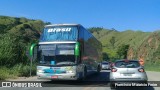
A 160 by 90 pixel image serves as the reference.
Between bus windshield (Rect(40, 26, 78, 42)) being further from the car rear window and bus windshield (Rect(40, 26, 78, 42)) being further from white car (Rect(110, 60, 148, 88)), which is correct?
white car (Rect(110, 60, 148, 88))

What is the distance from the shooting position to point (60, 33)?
21250 millimetres

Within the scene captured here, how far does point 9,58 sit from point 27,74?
4.27 m

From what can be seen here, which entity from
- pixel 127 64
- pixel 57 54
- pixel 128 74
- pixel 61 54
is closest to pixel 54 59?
pixel 57 54

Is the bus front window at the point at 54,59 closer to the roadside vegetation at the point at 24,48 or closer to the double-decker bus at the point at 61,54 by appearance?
the double-decker bus at the point at 61,54

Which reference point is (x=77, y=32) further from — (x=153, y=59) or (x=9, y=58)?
(x=153, y=59)

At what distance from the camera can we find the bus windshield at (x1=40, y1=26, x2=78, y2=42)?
2096 centimetres

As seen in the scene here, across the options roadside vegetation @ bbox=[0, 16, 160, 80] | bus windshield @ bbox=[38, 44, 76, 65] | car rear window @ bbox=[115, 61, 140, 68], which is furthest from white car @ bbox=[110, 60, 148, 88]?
roadside vegetation @ bbox=[0, 16, 160, 80]

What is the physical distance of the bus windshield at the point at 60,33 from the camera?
2096 cm

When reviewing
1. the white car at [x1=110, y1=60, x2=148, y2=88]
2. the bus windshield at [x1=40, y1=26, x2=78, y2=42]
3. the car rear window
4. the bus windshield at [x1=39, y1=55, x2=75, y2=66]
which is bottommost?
the white car at [x1=110, y1=60, x2=148, y2=88]

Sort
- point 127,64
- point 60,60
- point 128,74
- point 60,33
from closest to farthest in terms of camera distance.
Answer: point 128,74 → point 127,64 → point 60,60 → point 60,33

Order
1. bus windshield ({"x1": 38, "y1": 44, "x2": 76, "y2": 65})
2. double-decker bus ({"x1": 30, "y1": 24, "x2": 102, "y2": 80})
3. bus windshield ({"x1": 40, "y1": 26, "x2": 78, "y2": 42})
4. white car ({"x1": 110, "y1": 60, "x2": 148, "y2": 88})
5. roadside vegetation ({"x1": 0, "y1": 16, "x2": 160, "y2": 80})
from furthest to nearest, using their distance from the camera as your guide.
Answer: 1. roadside vegetation ({"x1": 0, "y1": 16, "x2": 160, "y2": 80})
2. bus windshield ({"x1": 40, "y1": 26, "x2": 78, "y2": 42})
3. bus windshield ({"x1": 38, "y1": 44, "x2": 76, "y2": 65})
4. double-decker bus ({"x1": 30, "y1": 24, "x2": 102, "y2": 80})
5. white car ({"x1": 110, "y1": 60, "x2": 148, "y2": 88})

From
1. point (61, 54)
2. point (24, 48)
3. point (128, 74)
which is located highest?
point (24, 48)

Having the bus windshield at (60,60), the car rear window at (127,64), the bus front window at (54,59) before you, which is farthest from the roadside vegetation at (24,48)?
the car rear window at (127,64)

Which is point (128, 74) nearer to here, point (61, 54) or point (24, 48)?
point (61, 54)
